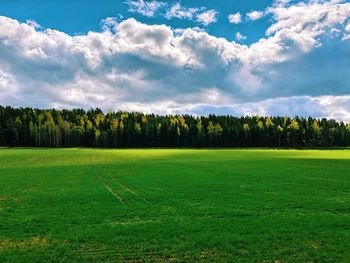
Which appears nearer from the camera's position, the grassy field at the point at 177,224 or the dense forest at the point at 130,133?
the grassy field at the point at 177,224

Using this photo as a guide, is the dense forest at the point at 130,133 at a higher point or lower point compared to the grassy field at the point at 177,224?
higher

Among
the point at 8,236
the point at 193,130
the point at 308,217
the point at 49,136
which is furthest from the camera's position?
the point at 193,130

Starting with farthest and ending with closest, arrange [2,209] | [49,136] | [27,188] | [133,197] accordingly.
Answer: [49,136] < [27,188] < [133,197] < [2,209]

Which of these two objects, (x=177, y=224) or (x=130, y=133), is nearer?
(x=177, y=224)

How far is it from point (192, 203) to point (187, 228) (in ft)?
22.7

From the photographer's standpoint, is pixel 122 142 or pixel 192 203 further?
pixel 122 142

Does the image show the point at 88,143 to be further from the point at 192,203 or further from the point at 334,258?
→ the point at 334,258

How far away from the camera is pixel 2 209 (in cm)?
2316

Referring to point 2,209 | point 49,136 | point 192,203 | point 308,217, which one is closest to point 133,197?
point 192,203

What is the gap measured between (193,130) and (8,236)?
588 ft

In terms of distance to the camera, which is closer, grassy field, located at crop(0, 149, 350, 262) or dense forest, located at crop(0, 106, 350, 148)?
grassy field, located at crop(0, 149, 350, 262)

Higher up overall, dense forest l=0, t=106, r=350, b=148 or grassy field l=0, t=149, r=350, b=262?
dense forest l=0, t=106, r=350, b=148

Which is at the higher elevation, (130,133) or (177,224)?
(130,133)

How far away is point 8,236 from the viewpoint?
16.7 meters
